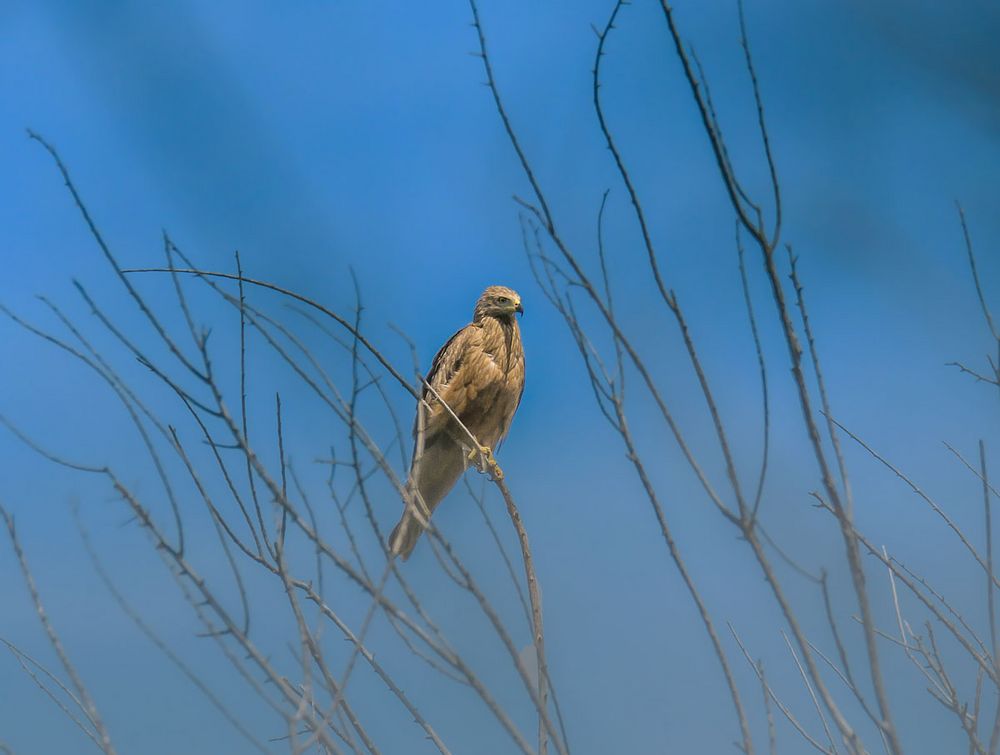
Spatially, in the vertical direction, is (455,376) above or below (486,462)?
above

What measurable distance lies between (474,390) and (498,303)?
0.45 metres

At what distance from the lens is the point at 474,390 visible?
3.89 metres

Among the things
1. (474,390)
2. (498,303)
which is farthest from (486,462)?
(498,303)

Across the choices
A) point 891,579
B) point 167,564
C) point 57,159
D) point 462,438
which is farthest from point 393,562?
point 462,438

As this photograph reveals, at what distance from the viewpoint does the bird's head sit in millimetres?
3980

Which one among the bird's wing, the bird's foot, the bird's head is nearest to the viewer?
the bird's foot

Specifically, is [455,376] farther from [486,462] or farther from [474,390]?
[486,462]

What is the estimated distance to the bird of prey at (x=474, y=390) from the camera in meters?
3.89

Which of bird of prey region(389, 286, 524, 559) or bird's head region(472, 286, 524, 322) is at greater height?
bird's head region(472, 286, 524, 322)

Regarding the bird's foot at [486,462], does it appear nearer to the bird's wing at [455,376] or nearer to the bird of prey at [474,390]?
the bird of prey at [474,390]

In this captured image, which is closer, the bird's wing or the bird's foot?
the bird's foot

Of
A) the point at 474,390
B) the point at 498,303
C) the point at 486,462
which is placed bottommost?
the point at 486,462

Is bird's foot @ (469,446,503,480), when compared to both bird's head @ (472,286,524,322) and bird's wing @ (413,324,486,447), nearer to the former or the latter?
bird's wing @ (413,324,486,447)

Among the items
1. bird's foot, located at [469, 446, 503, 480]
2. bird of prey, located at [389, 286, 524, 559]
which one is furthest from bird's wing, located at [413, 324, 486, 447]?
bird's foot, located at [469, 446, 503, 480]
